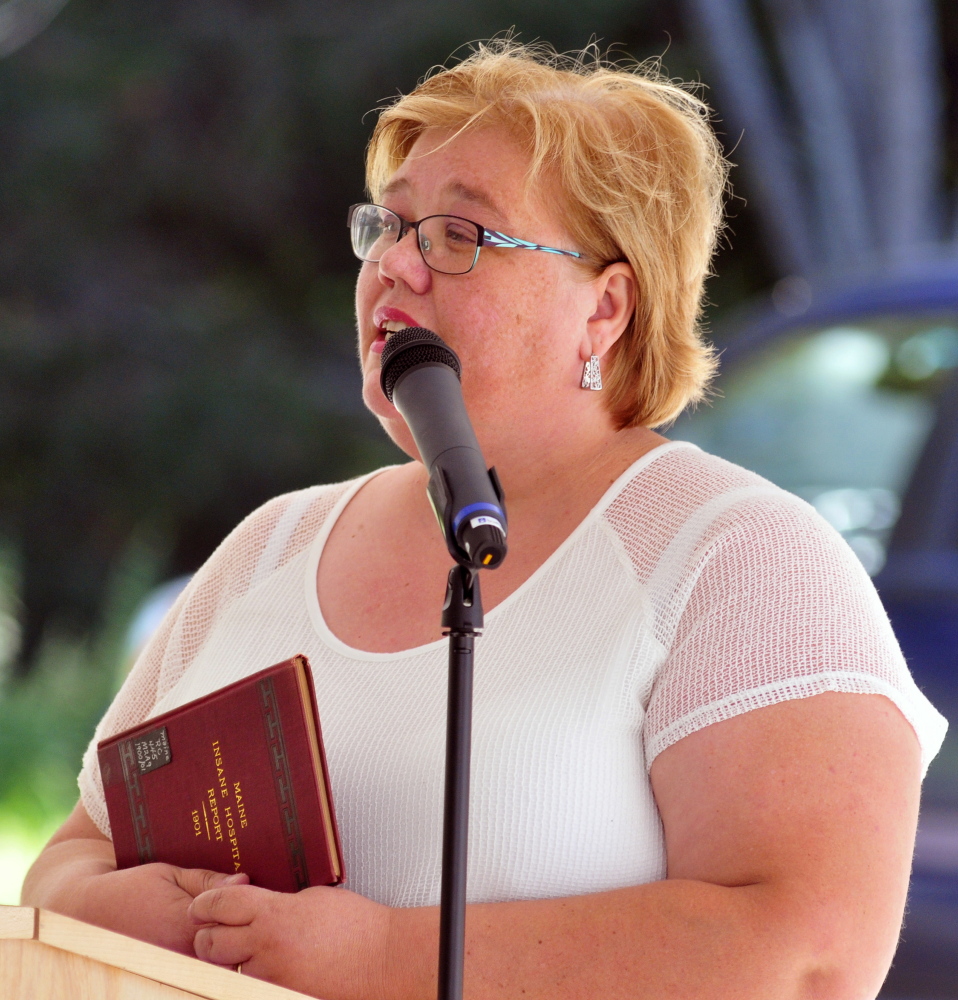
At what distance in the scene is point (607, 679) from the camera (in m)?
1.65

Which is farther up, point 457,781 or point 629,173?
point 629,173

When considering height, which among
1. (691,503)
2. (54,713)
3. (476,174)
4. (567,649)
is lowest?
(54,713)

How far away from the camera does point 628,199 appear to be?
1926mm

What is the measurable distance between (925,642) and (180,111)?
1108cm

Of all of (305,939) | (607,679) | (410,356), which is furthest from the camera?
(607,679)

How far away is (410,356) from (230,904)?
0.64 meters

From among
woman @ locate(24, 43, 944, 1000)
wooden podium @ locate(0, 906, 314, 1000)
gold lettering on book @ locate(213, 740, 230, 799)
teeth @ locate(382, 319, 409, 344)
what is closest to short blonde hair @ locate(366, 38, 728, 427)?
woman @ locate(24, 43, 944, 1000)

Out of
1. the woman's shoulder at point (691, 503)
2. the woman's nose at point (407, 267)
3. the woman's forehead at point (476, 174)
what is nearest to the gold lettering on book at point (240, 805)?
the woman's shoulder at point (691, 503)

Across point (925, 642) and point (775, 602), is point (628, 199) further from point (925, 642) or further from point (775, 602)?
point (925, 642)

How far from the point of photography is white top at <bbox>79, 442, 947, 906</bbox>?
157cm

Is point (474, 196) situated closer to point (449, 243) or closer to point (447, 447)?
point (449, 243)

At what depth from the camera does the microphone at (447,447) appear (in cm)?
121

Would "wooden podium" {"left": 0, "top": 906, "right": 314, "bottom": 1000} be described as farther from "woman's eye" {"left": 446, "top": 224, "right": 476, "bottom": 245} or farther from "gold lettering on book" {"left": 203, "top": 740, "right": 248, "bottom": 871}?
"woman's eye" {"left": 446, "top": 224, "right": 476, "bottom": 245}

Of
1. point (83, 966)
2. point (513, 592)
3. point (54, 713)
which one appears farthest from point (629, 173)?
point (54, 713)
